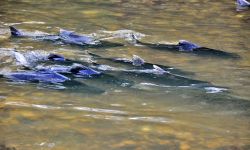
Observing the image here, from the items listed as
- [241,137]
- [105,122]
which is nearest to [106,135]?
[105,122]

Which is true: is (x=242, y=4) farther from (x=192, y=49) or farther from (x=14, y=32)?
(x=14, y=32)

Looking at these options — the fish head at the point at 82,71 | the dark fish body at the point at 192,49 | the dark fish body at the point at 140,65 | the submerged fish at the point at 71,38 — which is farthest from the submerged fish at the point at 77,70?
the dark fish body at the point at 192,49

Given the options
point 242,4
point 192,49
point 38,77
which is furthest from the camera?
point 242,4

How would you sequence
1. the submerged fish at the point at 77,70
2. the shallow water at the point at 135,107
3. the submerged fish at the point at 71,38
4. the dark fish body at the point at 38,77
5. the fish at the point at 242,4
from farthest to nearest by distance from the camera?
the fish at the point at 242,4 → the submerged fish at the point at 71,38 → the submerged fish at the point at 77,70 → the dark fish body at the point at 38,77 → the shallow water at the point at 135,107

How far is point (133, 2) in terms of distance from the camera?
11.4m

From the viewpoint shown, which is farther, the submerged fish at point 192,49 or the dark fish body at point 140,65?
the submerged fish at point 192,49

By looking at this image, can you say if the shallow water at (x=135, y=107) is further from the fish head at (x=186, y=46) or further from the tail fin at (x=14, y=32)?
the fish head at (x=186, y=46)

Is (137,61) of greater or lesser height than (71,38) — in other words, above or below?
below

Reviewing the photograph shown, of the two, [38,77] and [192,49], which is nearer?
[38,77]

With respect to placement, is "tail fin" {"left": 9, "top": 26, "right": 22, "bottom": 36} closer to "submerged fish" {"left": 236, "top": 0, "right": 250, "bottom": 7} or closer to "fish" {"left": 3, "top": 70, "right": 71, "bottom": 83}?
"fish" {"left": 3, "top": 70, "right": 71, "bottom": 83}

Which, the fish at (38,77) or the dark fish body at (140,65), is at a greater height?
the fish at (38,77)

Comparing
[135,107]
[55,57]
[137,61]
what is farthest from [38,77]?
[137,61]

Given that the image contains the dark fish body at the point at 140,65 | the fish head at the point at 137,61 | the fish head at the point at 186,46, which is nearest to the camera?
the dark fish body at the point at 140,65

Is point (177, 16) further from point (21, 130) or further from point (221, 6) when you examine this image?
point (21, 130)
